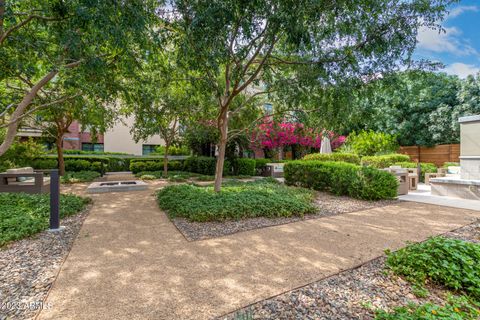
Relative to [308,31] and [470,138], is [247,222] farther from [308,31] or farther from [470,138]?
[470,138]

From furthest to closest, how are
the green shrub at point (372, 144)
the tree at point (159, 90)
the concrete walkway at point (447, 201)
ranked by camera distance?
the green shrub at point (372, 144) < the tree at point (159, 90) < the concrete walkway at point (447, 201)

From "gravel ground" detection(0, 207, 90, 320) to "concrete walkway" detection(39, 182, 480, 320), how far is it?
0.12 m

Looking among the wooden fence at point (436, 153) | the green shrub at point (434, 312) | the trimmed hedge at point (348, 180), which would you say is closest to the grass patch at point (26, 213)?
the green shrub at point (434, 312)

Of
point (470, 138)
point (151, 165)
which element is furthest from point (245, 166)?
point (470, 138)

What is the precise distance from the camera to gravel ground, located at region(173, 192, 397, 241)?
412 centimetres

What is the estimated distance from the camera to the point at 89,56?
475 centimetres

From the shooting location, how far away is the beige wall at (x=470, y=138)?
746cm

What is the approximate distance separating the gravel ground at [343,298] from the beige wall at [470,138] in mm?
7593

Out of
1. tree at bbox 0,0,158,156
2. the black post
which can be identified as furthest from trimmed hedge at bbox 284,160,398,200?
the black post

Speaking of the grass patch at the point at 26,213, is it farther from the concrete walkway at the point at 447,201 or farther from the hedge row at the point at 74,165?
→ the concrete walkway at the point at 447,201

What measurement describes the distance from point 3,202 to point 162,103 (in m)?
5.24

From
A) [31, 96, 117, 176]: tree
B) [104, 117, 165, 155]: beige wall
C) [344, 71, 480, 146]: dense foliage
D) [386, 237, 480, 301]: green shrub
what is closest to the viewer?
[386, 237, 480, 301]: green shrub

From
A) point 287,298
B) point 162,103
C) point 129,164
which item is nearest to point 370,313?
point 287,298

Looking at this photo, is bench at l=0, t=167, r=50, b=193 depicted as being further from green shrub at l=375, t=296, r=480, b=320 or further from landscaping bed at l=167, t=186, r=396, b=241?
green shrub at l=375, t=296, r=480, b=320
